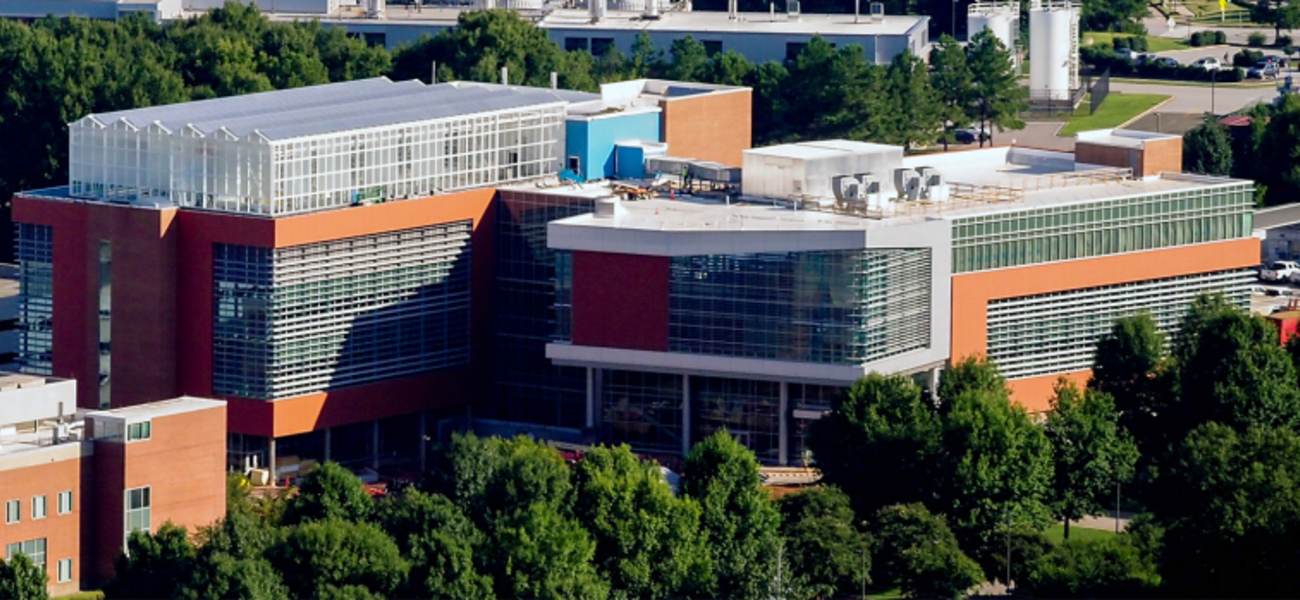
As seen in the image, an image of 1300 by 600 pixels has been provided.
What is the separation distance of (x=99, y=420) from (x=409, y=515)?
449 inches

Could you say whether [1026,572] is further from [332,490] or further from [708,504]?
[332,490]

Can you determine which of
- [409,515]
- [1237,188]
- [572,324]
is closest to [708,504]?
[409,515]

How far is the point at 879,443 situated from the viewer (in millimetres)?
123750

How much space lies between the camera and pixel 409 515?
11375 cm

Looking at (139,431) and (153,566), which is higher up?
(139,431)

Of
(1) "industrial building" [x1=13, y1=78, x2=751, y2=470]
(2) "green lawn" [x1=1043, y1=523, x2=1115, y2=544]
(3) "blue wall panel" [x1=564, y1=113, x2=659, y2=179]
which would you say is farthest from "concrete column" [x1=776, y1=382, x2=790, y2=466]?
(3) "blue wall panel" [x1=564, y1=113, x2=659, y2=179]

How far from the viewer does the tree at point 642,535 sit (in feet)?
373

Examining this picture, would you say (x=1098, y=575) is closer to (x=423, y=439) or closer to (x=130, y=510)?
(x=130, y=510)

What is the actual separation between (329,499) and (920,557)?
62.7 ft

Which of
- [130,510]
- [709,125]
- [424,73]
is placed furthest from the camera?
[424,73]

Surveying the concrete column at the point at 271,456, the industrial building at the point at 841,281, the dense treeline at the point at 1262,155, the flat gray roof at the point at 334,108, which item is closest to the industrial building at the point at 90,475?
the concrete column at the point at 271,456

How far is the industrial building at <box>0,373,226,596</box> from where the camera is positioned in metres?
116

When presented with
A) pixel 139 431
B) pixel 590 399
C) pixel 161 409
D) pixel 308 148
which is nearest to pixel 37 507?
pixel 139 431

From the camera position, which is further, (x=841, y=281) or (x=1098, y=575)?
(x=841, y=281)
